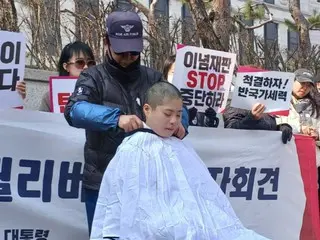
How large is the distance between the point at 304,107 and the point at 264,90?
2.89ft

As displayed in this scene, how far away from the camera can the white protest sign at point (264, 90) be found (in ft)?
18.3

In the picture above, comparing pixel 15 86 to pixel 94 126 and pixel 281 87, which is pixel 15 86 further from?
pixel 281 87

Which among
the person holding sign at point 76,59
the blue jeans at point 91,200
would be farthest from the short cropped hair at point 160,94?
the person holding sign at point 76,59

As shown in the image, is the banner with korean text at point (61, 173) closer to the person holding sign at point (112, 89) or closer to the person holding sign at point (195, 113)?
the person holding sign at point (195, 113)

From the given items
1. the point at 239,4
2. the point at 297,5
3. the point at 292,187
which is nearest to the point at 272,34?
the point at 239,4

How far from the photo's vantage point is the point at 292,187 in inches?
243

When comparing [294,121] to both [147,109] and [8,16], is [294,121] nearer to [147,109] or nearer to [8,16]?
[147,109]

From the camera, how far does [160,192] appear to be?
3469 mm

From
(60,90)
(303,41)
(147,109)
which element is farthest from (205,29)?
(147,109)

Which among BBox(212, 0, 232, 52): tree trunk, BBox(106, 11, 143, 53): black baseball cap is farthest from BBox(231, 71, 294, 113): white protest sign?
BBox(212, 0, 232, 52): tree trunk

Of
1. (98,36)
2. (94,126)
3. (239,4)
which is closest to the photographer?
(94,126)

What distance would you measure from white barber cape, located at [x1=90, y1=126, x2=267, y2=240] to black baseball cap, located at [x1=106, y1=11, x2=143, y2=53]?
50cm

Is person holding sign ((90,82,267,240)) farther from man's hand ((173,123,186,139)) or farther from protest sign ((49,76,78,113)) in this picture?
protest sign ((49,76,78,113))

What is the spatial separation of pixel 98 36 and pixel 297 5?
265 inches
